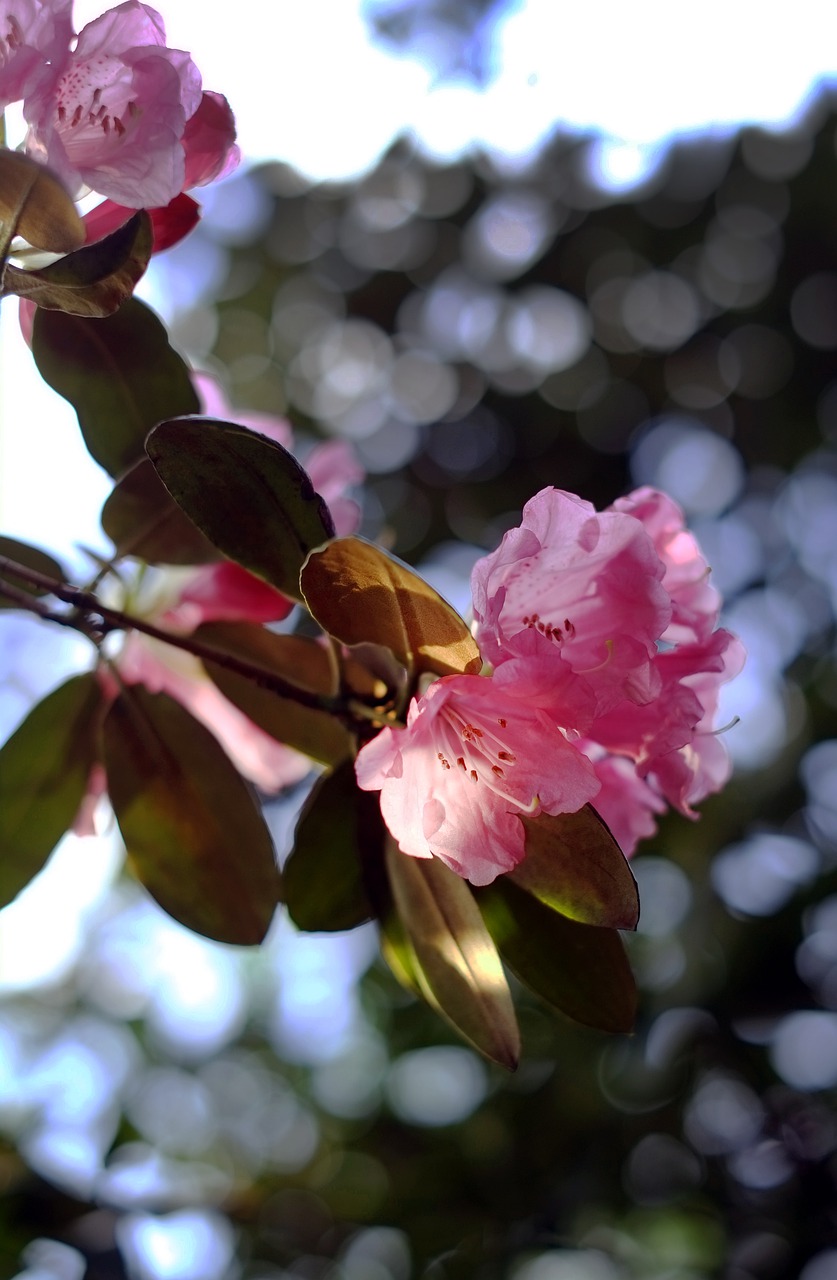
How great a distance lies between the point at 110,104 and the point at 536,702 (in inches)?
14.9

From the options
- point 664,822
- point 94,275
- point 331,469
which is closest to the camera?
point 94,275

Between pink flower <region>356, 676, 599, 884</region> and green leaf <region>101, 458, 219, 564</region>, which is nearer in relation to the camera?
pink flower <region>356, 676, 599, 884</region>

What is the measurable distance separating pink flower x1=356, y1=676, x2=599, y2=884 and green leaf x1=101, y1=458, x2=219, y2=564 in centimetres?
23

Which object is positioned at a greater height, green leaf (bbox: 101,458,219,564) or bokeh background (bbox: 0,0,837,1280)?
green leaf (bbox: 101,458,219,564)

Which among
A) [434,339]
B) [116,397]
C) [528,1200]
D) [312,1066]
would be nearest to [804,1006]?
[528,1200]

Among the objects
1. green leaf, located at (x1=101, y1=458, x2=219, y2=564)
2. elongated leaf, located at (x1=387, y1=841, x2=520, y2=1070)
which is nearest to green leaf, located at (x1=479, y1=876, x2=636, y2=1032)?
elongated leaf, located at (x1=387, y1=841, x2=520, y2=1070)

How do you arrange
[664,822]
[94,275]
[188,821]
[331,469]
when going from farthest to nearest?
[664,822], [331,469], [188,821], [94,275]

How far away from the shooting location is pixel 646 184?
3.04 meters

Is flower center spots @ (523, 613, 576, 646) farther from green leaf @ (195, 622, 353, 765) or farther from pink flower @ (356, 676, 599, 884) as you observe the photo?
green leaf @ (195, 622, 353, 765)

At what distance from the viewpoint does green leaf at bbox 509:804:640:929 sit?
1.68ft

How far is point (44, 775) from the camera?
2.45ft

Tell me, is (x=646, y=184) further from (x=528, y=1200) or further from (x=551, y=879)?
(x=551, y=879)

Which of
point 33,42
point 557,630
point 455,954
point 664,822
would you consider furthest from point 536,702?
point 664,822

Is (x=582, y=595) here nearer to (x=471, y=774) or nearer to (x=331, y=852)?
(x=471, y=774)
